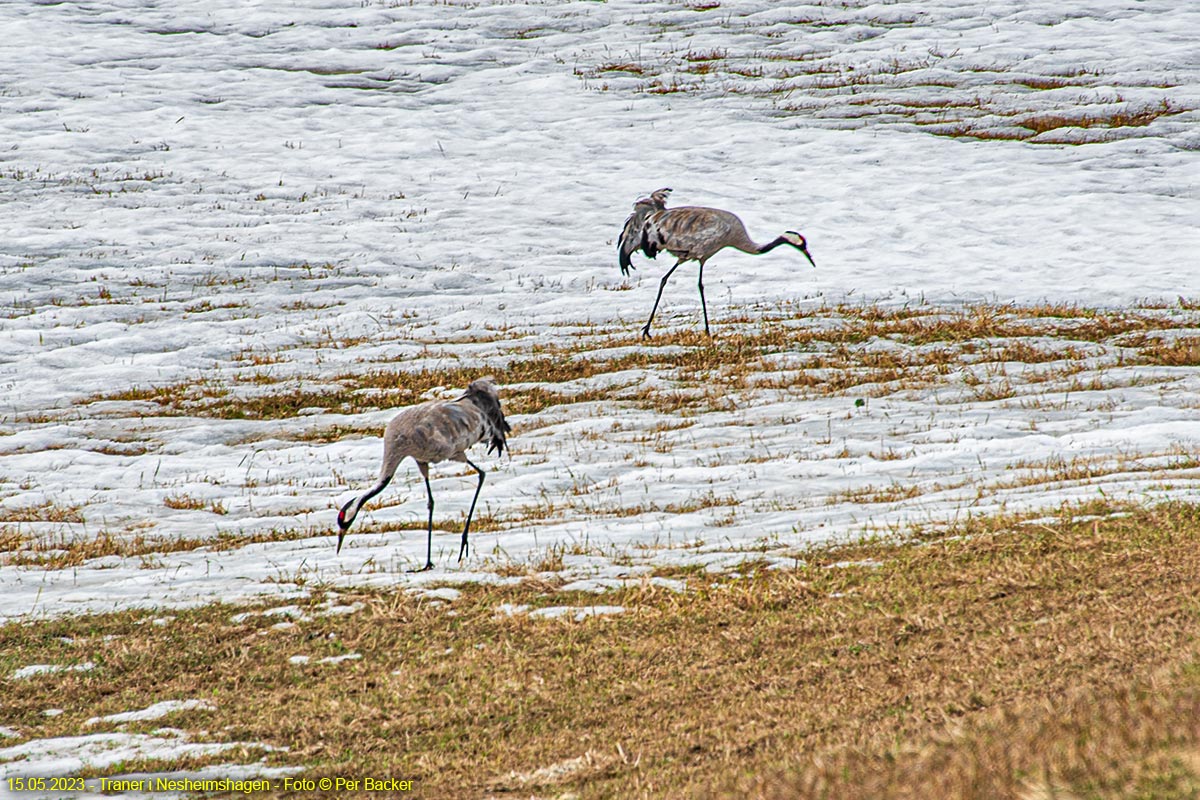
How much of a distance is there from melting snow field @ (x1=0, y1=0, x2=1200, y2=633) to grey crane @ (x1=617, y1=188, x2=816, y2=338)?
1.92 meters

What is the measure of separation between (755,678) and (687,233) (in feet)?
44.1

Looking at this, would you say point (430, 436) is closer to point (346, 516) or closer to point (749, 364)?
point (346, 516)

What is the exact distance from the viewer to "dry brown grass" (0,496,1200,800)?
16.0 ft

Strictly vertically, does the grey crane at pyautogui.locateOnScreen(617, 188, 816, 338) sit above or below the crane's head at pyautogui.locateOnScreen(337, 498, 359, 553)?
above

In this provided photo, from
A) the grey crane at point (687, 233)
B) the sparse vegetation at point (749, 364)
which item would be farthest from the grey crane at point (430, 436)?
the grey crane at point (687, 233)

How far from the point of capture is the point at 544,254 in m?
27.4

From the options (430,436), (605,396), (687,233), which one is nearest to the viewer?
(430,436)

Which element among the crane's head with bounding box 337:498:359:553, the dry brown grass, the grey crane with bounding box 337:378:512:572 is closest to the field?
the dry brown grass

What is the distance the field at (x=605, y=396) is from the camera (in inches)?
264

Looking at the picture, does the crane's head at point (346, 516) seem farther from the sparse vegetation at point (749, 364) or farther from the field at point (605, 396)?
the sparse vegetation at point (749, 364)

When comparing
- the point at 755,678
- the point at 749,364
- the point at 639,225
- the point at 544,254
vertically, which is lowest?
the point at 749,364

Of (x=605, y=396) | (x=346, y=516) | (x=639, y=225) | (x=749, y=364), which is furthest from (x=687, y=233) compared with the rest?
(x=346, y=516)

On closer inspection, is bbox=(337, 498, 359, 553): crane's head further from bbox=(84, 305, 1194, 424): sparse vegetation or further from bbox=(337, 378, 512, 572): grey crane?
bbox=(84, 305, 1194, 424): sparse vegetation

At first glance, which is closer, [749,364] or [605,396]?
[605,396]
